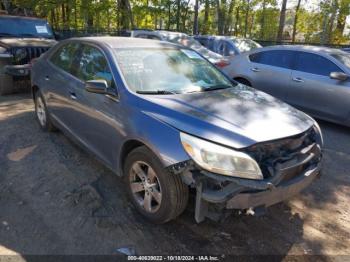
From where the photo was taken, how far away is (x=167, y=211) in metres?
2.93

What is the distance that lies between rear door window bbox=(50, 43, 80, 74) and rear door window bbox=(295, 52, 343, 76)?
4379 mm

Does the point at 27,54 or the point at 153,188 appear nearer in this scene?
the point at 153,188

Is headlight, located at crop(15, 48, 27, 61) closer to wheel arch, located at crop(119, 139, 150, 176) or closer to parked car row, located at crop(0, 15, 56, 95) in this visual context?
parked car row, located at crop(0, 15, 56, 95)

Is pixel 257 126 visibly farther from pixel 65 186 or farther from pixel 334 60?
pixel 334 60

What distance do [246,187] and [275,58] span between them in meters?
5.30

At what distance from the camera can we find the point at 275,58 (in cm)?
723

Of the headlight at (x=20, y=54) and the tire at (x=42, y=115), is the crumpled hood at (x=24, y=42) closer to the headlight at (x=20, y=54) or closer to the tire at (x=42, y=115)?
the headlight at (x=20, y=54)

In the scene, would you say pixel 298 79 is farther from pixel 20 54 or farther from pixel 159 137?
pixel 20 54

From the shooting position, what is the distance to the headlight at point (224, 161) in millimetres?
2580

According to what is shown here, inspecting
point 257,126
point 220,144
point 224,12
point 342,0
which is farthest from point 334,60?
point 224,12

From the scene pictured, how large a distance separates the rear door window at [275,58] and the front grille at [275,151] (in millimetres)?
4288

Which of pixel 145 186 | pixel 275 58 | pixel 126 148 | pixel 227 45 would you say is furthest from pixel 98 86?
pixel 227 45

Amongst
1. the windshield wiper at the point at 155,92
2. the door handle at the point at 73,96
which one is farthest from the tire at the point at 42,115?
the windshield wiper at the point at 155,92

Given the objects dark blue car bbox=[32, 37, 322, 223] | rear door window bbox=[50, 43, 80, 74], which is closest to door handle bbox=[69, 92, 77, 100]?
dark blue car bbox=[32, 37, 322, 223]
